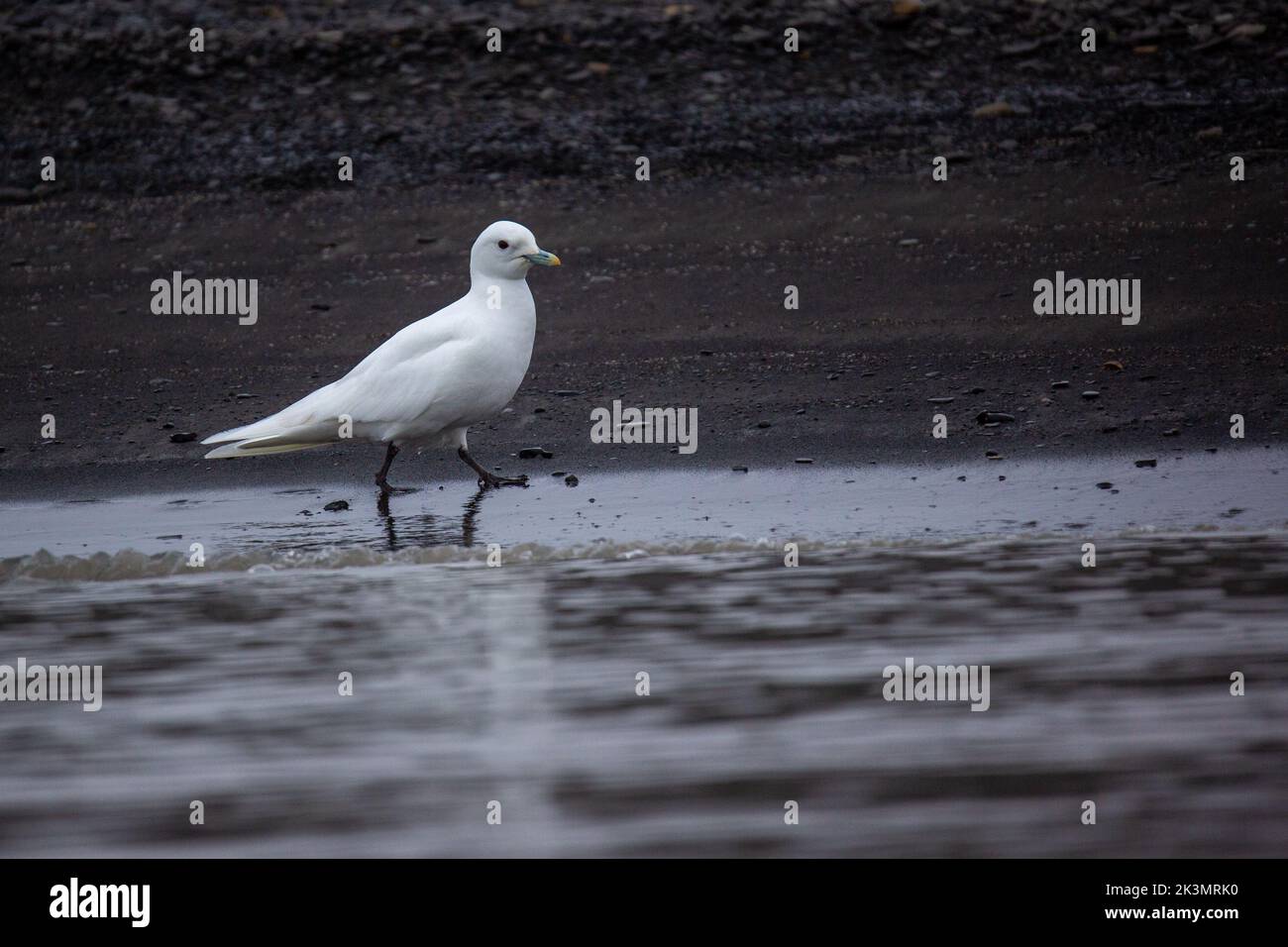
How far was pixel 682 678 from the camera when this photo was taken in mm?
5418

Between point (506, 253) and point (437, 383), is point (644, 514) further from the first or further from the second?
point (506, 253)

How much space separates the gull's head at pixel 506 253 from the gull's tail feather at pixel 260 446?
1283mm

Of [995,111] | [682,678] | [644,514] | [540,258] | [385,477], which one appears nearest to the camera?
[682,678]

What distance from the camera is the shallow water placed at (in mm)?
4211

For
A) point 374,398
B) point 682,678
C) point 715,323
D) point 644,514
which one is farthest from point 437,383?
point 682,678

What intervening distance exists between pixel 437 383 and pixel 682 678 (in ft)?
13.5

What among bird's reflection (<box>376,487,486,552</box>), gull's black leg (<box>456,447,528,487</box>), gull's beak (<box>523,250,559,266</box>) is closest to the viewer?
bird's reflection (<box>376,487,486,552</box>)

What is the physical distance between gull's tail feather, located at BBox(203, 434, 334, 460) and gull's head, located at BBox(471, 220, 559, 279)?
128 cm

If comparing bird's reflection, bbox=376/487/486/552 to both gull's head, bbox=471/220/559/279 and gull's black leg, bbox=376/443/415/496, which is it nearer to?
gull's black leg, bbox=376/443/415/496

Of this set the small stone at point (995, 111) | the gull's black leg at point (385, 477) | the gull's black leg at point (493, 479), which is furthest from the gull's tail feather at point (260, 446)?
the small stone at point (995, 111)

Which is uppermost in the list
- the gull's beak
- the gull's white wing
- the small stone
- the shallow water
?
the small stone

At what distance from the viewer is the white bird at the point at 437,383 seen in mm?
9250

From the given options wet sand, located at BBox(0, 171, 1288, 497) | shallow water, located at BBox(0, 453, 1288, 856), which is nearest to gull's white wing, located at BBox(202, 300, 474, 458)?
wet sand, located at BBox(0, 171, 1288, 497)

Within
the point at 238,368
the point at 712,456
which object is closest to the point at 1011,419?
the point at 712,456
